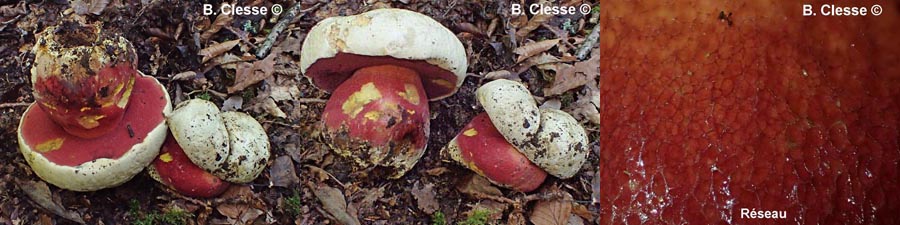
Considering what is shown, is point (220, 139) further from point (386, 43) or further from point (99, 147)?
point (386, 43)

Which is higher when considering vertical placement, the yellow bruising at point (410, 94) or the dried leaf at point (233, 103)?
the yellow bruising at point (410, 94)

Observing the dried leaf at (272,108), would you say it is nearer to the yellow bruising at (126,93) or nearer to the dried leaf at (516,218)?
the yellow bruising at (126,93)

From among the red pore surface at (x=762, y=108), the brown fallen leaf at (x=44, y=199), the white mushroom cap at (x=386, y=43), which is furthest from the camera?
the brown fallen leaf at (x=44, y=199)

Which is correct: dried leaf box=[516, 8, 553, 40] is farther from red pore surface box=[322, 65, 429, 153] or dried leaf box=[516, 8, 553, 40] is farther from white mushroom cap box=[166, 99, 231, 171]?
white mushroom cap box=[166, 99, 231, 171]

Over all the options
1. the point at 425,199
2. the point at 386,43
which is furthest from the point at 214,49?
the point at 425,199

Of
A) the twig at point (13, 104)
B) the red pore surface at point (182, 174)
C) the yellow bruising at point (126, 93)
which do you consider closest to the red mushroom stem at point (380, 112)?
the red pore surface at point (182, 174)

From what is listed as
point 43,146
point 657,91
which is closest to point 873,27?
point 657,91

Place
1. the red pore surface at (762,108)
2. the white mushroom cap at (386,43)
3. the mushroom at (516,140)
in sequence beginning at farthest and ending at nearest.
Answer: the mushroom at (516,140) → the white mushroom cap at (386,43) → the red pore surface at (762,108)

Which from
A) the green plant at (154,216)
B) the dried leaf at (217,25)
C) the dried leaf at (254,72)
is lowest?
the green plant at (154,216)
